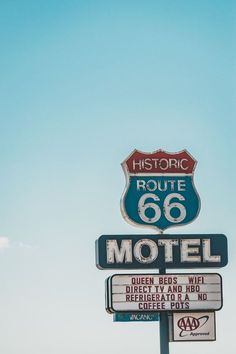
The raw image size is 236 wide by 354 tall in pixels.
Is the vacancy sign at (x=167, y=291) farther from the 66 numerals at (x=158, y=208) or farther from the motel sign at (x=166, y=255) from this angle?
the 66 numerals at (x=158, y=208)

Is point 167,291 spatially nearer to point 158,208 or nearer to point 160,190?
point 158,208

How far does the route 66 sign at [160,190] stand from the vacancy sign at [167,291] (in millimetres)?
1664

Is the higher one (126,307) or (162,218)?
(162,218)

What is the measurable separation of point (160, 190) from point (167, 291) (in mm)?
3149

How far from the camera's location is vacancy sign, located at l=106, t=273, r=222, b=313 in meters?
27.1

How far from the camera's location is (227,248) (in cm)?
2738

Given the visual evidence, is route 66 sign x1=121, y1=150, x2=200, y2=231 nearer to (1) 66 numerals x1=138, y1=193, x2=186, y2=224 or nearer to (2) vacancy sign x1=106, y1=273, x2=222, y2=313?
(1) 66 numerals x1=138, y1=193, x2=186, y2=224

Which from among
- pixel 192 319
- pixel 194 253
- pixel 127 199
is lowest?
pixel 192 319

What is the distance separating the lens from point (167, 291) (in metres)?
27.5

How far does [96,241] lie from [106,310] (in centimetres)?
221

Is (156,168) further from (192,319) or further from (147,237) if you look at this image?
(192,319)

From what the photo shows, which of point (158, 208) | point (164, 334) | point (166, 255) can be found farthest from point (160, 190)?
point (164, 334)

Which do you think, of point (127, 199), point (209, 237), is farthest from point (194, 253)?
point (127, 199)

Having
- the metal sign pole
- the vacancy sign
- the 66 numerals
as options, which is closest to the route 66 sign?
the 66 numerals
